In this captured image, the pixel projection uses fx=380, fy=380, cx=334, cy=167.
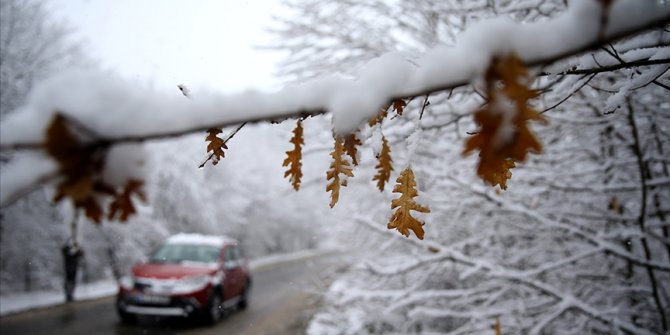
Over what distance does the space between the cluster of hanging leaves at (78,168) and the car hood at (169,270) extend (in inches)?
270

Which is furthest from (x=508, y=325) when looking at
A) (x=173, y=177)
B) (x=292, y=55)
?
(x=173, y=177)

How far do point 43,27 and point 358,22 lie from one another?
32.9ft

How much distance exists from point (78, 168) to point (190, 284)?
692cm

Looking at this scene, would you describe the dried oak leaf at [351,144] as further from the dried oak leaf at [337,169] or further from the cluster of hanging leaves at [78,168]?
the cluster of hanging leaves at [78,168]

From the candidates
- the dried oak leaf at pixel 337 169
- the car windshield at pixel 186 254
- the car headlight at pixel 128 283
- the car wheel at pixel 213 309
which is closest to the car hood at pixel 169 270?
the car headlight at pixel 128 283

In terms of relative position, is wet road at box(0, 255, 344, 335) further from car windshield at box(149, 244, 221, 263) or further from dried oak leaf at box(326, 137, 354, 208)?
dried oak leaf at box(326, 137, 354, 208)

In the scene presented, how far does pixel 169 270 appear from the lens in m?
6.99

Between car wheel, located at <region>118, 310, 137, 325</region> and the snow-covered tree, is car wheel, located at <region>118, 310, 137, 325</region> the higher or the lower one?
the lower one

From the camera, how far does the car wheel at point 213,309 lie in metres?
7.19

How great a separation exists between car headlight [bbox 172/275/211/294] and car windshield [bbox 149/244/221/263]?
2.38 feet

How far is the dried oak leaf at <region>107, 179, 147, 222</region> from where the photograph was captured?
2.41 ft

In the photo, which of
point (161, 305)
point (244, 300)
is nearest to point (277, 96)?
point (161, 305)

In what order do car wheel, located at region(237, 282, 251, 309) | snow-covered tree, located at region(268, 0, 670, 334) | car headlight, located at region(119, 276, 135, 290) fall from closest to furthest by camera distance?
snow-covered tree, located at region(268, 0, 670, 334) → car headlight, located at region(119, 276, 135, 290) → car wheel, located at region(237, 282, 251, 309)

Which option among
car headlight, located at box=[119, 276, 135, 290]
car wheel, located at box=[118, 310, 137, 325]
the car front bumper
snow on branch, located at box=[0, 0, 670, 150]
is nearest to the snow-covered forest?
snow on branch, located at box=[0, 0, 670, 150]
